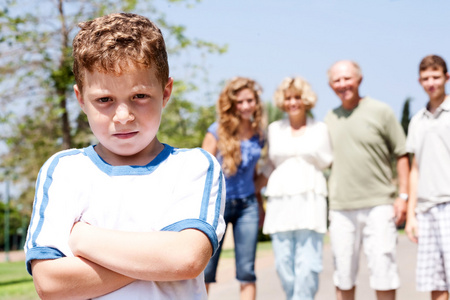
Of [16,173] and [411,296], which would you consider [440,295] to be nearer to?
[411,296]

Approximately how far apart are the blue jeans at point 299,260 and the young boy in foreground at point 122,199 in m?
3.70

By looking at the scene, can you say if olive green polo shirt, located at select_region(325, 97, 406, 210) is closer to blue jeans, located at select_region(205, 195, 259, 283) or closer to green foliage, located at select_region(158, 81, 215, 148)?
blue jeans, located at select_region(205, 195, 259, 283)

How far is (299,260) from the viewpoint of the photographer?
537cm

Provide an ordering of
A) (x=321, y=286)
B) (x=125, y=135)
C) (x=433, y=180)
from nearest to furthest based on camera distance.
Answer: (x=125, y=135)
(x=433, y=180)
(x=321, y=286)

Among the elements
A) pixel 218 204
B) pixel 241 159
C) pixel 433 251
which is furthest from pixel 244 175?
pixel 218 204

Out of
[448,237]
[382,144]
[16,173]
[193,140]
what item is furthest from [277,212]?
[193,140]

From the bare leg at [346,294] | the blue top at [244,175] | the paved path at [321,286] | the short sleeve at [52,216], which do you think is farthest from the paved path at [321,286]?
the short sleeve at [52,216]

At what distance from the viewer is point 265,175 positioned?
5.66 metres

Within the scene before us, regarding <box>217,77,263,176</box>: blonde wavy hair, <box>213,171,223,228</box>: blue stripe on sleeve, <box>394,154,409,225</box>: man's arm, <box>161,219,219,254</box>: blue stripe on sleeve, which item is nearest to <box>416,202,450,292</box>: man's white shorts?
<box>394,154,409,225</box>: man's arm

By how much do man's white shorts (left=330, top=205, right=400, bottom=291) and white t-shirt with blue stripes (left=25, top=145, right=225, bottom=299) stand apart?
12.3 feet

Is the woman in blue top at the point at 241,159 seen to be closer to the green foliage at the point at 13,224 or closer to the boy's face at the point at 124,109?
the boy's face at the point at 124,109

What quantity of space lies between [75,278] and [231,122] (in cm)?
390

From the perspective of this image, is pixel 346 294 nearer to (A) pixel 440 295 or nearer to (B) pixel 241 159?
(A) pixel 440 295

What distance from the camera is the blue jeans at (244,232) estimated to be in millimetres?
5324
